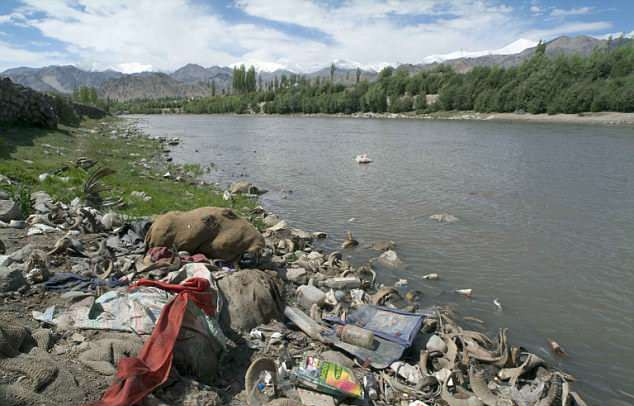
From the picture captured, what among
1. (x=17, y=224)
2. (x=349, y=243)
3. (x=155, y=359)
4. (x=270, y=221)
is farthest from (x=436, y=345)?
(x=17, y=224)

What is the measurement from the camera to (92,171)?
1545 centimetres

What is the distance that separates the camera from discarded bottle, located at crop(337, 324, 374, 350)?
5.77 m

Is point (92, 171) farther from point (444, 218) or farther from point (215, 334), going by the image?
point (444, 218)

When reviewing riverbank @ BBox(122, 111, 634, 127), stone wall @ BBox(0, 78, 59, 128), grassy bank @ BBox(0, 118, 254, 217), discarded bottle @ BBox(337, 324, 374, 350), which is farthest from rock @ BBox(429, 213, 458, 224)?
riverbank @ BBox(122, 111, 634, 127)

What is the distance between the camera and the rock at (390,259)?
1023cm

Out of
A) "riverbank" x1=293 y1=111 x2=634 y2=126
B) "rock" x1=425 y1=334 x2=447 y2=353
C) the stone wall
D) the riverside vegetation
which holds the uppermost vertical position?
the riverside vegetation

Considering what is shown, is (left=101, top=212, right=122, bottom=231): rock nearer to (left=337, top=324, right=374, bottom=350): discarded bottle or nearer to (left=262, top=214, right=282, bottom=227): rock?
(left=262, top=214, right=282, bottom=227): rock

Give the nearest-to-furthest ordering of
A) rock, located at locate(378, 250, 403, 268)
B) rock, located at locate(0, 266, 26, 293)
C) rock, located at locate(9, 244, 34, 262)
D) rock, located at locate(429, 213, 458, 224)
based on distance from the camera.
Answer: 1. rock, located at locate(0, 266, 26, 293)
2. rock, located at locate(9, 244, 34, 262)
3. rock, located at locate(378, 250, 403, 268)
4. rock, located at locate(429, 213, 458, 224)

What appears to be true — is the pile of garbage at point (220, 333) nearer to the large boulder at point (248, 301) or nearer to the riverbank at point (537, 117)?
the large boulder at point (248, 301)

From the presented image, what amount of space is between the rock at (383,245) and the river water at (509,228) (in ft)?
1.07

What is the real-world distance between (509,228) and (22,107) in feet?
92.8

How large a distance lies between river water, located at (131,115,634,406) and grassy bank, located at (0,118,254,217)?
2660 mm

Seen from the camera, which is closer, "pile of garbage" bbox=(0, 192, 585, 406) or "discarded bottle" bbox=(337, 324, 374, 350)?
"pile of garbage" bbox=(0, 192, 585, 406)

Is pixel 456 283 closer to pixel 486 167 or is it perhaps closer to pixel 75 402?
pixel 75 402
